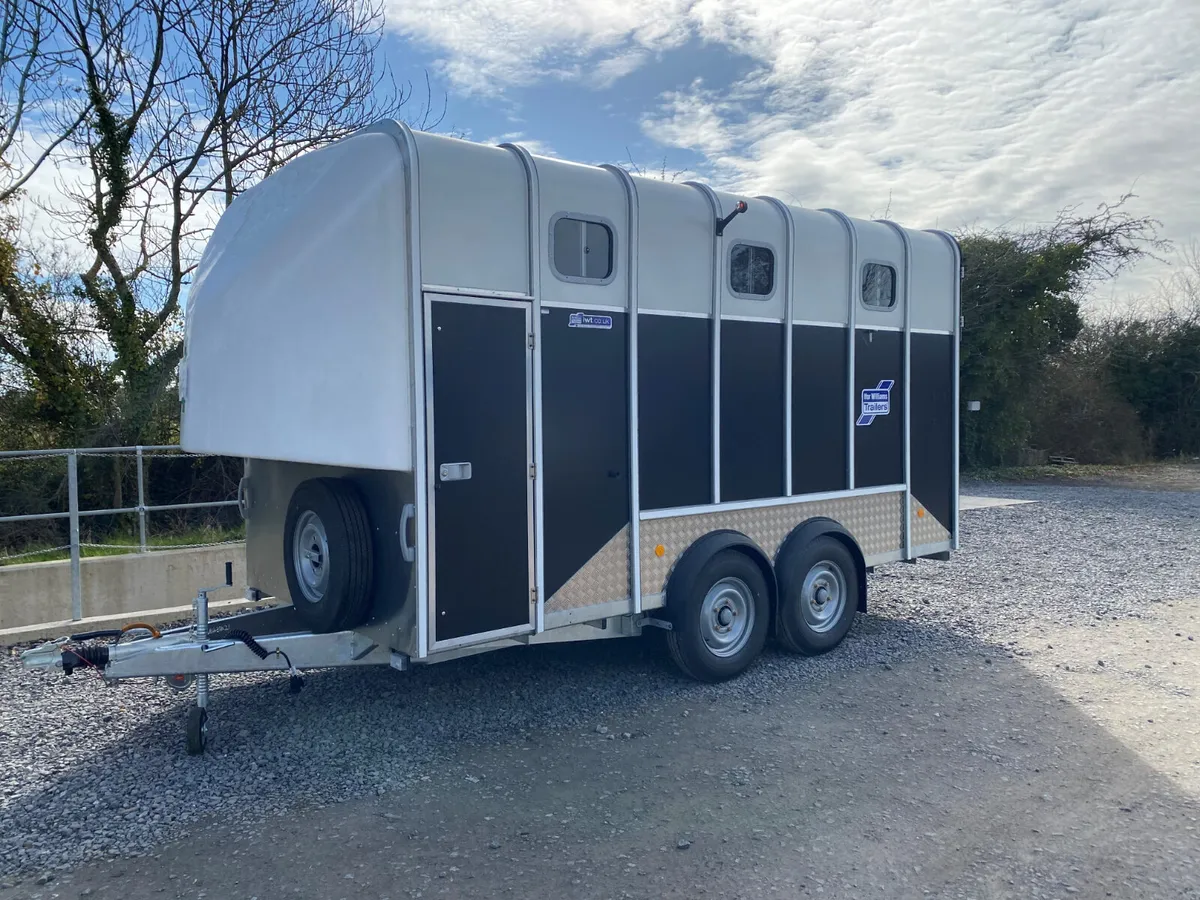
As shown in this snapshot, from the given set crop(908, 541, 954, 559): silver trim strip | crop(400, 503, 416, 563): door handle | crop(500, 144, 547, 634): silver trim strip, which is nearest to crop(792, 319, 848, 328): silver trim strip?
crop(908, 541, 954, 559): silver trim strip

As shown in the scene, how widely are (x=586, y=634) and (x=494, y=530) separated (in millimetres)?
1008

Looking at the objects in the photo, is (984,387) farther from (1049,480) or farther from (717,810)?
(717,810)

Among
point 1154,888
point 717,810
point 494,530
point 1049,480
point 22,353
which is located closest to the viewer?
point 1154,888

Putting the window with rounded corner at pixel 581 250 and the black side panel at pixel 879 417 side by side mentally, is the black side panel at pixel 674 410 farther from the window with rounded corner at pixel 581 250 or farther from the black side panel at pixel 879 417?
the black side panel at pixel 879 417

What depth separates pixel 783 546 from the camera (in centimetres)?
620

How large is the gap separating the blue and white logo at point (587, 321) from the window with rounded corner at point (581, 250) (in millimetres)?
191

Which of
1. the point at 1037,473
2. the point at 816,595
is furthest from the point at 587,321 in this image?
the point at 1037,473

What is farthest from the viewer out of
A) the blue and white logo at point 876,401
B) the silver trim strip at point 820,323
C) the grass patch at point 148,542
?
the grass patch at point 148,542

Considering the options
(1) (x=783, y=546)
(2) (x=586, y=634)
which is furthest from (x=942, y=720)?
(2) (x=586, y=634)

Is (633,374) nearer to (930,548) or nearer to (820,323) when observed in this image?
(820,323)

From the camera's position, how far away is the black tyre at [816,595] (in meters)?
6.14

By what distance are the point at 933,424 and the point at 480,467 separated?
13.8 feet

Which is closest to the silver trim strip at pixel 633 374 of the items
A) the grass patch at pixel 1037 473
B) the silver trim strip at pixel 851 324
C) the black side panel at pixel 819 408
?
the black side panel at pixel 819 408

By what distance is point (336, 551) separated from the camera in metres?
4.68
